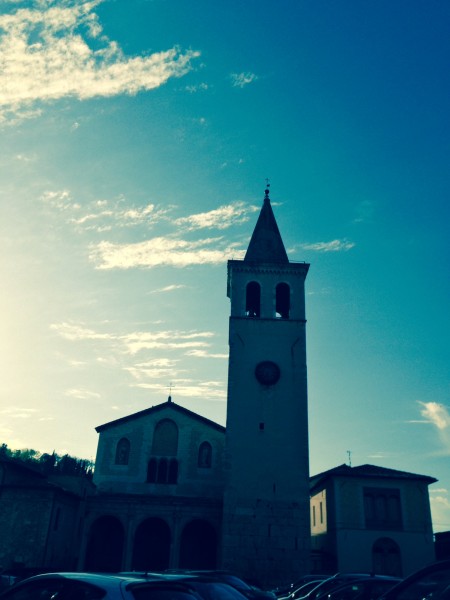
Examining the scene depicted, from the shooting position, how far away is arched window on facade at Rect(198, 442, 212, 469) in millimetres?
34094

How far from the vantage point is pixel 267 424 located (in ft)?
101

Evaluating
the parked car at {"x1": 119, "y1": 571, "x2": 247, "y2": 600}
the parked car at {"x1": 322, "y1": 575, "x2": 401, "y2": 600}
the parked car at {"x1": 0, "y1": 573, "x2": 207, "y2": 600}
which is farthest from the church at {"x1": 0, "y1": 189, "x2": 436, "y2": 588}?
the parked car at {"x1": 0, "y1": 573, "x2": 207, "y2": 600}

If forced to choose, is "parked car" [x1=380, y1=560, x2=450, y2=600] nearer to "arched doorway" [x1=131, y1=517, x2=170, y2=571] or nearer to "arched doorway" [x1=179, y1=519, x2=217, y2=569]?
"arched doorway" [x1=179, y1=519, x2=217, y2=569]

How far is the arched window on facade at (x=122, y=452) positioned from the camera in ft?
112

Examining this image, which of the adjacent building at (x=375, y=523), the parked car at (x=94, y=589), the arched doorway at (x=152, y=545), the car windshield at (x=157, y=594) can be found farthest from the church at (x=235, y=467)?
the car windshield at (x=157, y=594)

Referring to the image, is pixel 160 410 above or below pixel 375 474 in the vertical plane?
above

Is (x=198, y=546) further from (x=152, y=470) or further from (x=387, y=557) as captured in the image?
(x=387, y=557)

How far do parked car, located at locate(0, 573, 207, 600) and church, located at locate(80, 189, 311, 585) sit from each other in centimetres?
2488

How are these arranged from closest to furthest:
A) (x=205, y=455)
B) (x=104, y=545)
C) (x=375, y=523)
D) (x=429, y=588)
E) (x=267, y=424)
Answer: (x=429, y=588) → (x=267, y=424) → (x=375, y=523) → (x=104, y=545) → (x=205, y=455)

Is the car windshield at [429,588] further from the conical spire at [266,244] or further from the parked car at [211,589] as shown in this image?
the conical spire at [266,244]

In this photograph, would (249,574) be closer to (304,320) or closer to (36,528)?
(36,528)

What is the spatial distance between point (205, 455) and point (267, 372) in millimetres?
7783

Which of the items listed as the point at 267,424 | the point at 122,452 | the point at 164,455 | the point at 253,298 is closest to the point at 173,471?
the point at 164,455

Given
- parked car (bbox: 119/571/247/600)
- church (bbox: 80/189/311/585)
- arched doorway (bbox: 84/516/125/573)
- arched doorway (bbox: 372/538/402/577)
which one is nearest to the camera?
parked car (bbox: 119/571/247/600)
